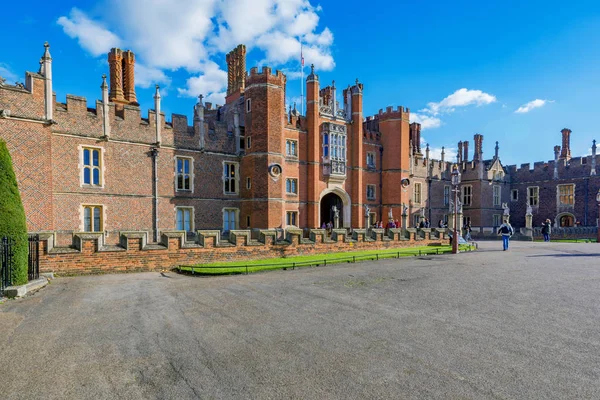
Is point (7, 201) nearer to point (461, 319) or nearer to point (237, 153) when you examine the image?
point (461, 319)

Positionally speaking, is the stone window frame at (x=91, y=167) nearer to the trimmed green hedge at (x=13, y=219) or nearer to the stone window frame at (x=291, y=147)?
the trimmed green hedge at (x=13, y=219)

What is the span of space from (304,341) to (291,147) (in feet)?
69.2

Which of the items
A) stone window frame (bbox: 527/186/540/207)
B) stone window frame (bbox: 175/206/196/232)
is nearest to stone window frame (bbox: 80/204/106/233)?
stone window frame (bbox: 175/206/196/232)

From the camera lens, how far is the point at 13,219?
28.3 ft

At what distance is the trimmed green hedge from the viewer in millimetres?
8352

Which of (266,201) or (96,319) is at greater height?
(266,201)

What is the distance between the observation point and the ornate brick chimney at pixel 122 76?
21.3 meters

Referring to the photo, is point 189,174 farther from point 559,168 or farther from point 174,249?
point 559,168

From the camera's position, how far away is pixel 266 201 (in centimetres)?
2203

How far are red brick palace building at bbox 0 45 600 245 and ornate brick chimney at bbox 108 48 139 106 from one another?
0.07 meters

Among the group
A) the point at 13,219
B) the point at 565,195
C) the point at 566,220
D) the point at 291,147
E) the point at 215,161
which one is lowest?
the point at 566,220

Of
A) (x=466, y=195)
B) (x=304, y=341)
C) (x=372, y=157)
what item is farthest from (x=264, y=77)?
(x=466, y=195)

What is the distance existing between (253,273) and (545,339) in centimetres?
858

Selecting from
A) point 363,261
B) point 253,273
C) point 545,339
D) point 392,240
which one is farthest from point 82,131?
point 545,339
